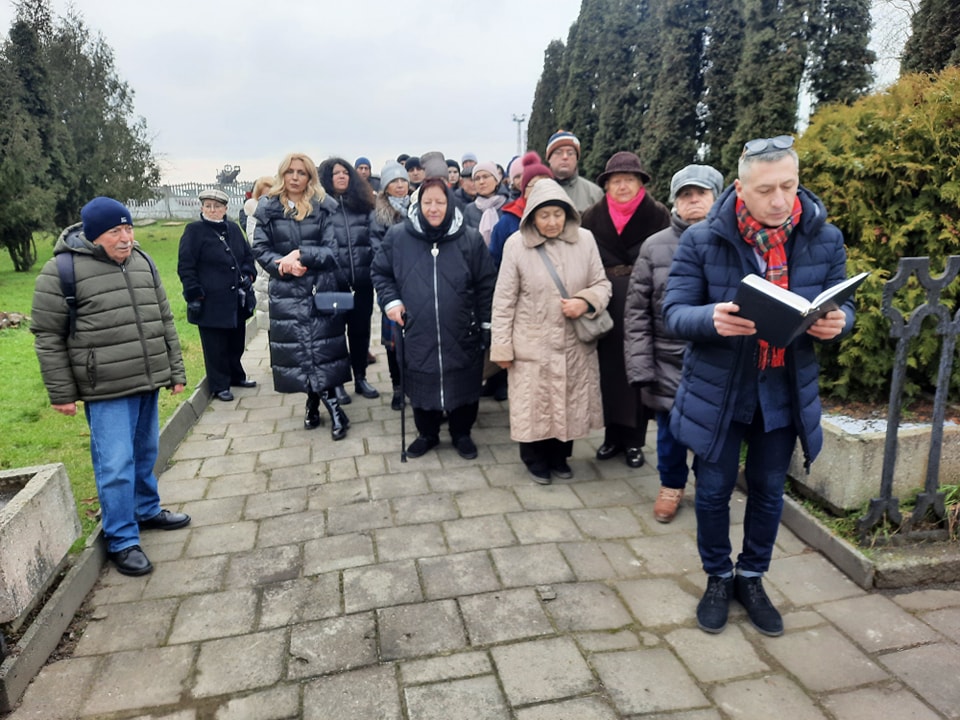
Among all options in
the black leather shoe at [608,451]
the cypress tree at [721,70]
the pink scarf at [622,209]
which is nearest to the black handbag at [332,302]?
the pink scarf at [622,209]

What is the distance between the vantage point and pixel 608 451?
4.64 m

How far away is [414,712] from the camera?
234cm

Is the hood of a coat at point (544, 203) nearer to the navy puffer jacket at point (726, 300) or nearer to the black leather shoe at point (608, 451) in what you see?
the navy puffer jacket at point (726, 300)

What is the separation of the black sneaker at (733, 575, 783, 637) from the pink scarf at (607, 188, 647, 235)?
2292mm

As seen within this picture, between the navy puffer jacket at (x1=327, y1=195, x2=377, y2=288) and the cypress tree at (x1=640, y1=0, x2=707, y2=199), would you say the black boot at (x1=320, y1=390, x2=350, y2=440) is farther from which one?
the cypress tree at (x1=640, y1=0, x2=707, y2=199)

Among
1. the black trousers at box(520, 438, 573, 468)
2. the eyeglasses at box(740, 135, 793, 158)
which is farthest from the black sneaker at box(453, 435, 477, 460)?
the eyeglasses at box(740, 135, 793, 158)

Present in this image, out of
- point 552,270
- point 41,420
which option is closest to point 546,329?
point 552,270

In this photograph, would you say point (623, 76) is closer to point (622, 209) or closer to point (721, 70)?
point (721, 70)

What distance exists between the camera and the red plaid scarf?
2428mm

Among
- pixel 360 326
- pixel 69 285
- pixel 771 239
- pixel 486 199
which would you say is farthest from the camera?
pixel 486 199

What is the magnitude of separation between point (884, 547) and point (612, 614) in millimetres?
1417

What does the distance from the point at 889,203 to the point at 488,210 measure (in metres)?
3.64

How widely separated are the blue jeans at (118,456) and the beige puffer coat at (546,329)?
203cm

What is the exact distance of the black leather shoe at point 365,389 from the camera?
617 cm
